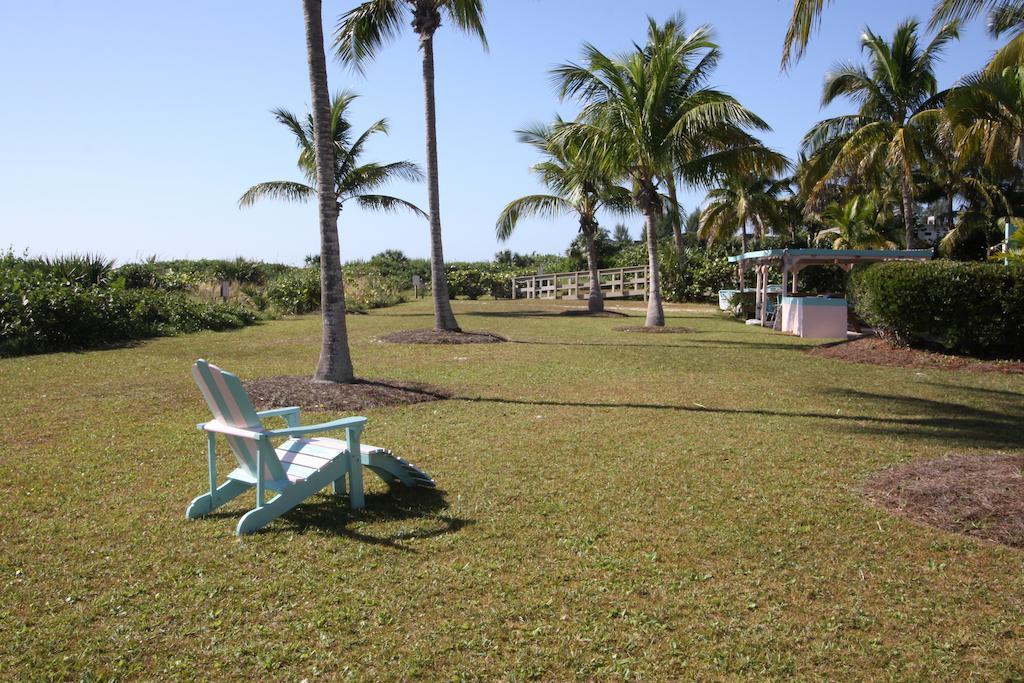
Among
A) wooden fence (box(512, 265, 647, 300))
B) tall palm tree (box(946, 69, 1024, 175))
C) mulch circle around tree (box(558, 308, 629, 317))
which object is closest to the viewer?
tall palm tree (box(946, 69, 1024, 175))

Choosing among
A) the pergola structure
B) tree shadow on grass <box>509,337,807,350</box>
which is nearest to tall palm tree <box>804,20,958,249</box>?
the pergola structure

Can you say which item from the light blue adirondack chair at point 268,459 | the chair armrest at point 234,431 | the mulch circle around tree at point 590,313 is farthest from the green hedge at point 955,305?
the mulch circle around tree at point 590,313

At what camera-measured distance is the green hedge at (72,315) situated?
570 inches

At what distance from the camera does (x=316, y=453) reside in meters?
5.17

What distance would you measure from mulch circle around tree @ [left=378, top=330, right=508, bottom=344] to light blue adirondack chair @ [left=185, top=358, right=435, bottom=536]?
36.1ft

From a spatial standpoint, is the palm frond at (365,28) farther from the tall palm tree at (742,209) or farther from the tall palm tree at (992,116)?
the tall palm tree at (742,209)

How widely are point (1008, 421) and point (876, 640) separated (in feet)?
20.0

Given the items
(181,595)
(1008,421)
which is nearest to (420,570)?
(181,595)

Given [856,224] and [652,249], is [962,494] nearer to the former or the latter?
[652,249]

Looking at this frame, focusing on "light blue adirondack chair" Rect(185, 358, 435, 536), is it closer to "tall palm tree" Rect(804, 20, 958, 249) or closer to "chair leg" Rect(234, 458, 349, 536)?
"chair leg" Rect(234, 458, 349, 536)

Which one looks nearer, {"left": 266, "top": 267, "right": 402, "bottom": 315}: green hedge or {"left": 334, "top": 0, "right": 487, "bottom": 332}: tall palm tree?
{"left": 334, "top": 0, "right": 487, "bottom": 332}: tall palm tree

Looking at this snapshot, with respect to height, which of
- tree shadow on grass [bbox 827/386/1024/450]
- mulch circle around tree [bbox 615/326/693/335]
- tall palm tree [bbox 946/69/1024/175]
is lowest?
tree shadow on grass [bbox 827/386/1024/450]

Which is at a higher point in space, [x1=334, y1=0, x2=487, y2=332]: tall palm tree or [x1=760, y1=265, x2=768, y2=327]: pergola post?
[x1=334, y1=0, x2=487, y2=332]: tall palm tree

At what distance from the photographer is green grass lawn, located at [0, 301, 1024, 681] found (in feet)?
10.9
